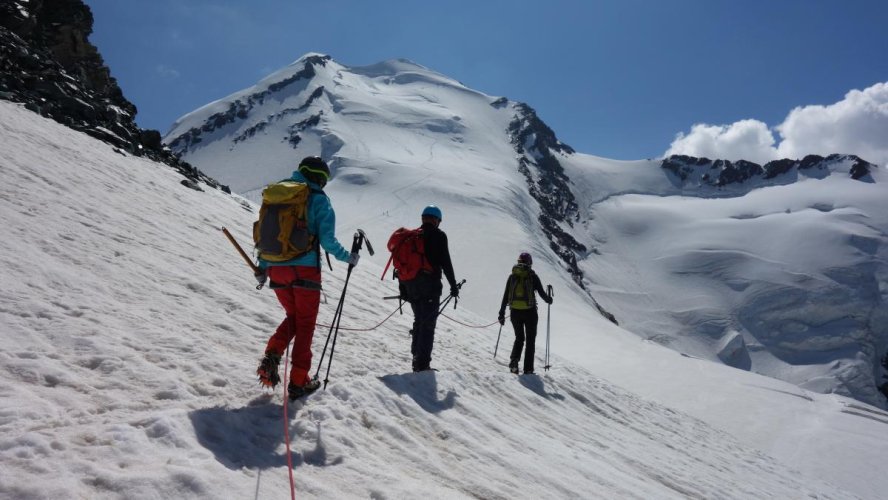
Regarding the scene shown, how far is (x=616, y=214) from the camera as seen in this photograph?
4877 inches

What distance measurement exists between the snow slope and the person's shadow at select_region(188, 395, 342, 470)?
0.02m

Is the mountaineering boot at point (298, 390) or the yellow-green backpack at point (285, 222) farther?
the mountaineering boot at point (298, 390)

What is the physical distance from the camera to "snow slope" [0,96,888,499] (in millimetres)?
3213

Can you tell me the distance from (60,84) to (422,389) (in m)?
22.8

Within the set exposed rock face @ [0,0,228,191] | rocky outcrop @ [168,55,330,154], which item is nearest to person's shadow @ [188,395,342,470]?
exposed rock face @ [0,0,228,191]

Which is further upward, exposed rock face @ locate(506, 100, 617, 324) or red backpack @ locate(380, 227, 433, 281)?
exposed rock face @ locate(506, 100, 617, 324)

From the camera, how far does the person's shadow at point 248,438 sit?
11.5ft

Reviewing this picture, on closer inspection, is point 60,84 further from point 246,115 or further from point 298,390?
point 246,115

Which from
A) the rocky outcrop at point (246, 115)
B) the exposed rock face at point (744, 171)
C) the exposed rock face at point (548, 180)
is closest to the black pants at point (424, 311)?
the exposed rock face at point (548, 180)

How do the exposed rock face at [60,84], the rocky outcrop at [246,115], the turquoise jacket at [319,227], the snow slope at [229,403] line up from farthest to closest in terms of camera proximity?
1. the rocky outcrop at [246,115]
2. the exposed rock face at [60,84]
3. the turquoise jacket at [319,227]
4. the snow slope at [229,403]

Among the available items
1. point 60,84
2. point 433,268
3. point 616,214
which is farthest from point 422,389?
point 616,214

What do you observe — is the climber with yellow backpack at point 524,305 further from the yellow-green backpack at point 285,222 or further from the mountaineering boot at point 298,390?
the yellow-green backpack at point 285,222

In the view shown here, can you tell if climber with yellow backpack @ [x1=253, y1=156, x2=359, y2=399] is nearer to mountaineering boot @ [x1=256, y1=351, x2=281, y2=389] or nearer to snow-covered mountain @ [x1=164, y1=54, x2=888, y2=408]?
Result: mountaineering boot @ [x1=256, y1=351, x2=281, y2=389]

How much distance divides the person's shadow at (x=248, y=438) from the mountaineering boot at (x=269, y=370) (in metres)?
0.31
